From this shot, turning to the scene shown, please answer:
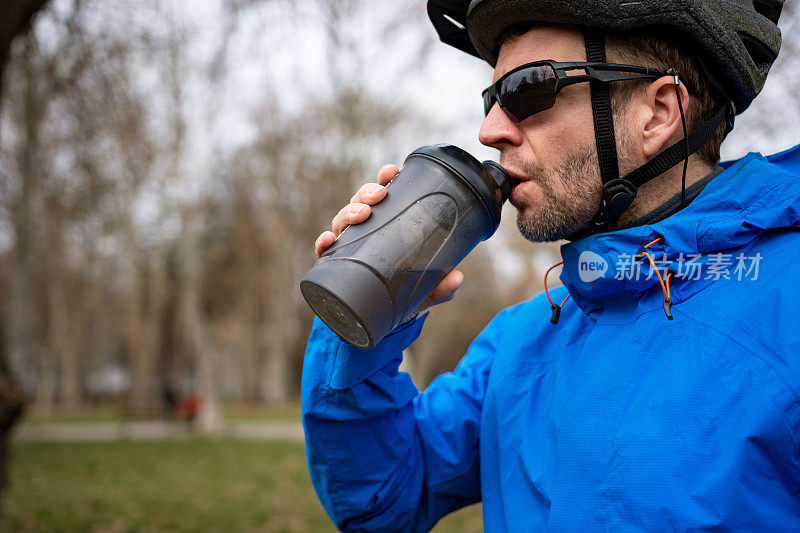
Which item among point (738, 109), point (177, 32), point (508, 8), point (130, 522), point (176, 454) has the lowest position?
point (176, 454)

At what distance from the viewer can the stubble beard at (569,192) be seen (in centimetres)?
152

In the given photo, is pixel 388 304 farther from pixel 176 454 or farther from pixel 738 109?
pixel 176 454

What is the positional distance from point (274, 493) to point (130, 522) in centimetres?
211

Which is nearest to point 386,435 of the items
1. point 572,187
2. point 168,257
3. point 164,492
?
point 572,187

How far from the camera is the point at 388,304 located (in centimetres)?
138

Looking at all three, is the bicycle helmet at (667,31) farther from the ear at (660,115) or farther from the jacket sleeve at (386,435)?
the jacket sleeve at (386,435)

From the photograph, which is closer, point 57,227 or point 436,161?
point 436,161

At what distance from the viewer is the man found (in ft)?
3.74

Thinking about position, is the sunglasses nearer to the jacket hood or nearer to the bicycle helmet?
the bicycle helmet

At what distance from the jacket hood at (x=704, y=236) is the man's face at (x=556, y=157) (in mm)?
117

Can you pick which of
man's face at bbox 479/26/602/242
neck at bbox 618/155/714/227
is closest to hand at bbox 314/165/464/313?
man's face at bbox 479/26/602/242

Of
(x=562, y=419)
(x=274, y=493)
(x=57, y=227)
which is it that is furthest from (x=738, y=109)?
(x=57, y=227)

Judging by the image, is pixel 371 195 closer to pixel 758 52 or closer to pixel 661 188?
pixel 661 188

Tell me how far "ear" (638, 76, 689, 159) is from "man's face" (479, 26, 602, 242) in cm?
13
